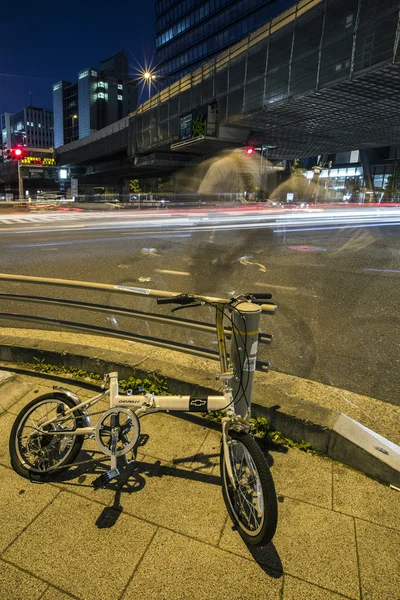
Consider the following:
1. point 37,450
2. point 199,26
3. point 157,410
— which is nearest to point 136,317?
point 157,410

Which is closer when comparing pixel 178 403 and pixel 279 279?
pixel 178 403

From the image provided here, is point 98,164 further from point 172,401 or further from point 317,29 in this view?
point 172,401

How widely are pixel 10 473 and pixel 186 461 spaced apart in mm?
1396

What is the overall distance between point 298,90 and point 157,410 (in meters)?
30.5

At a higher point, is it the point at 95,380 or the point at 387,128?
the point at 387,128

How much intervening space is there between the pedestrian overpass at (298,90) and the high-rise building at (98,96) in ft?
319

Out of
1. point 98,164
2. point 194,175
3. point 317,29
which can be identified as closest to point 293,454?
point 317,29

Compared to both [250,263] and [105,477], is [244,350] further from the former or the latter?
[250,263]

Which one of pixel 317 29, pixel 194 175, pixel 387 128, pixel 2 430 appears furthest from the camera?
pixel 194 175

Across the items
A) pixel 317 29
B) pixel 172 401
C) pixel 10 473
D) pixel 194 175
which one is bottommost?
pixel 10 473

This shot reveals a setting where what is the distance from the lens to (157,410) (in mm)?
2863

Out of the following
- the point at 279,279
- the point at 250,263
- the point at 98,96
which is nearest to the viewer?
the point at 279,279

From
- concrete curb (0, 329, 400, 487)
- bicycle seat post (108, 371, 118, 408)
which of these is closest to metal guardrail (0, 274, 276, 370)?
concrete curb (0, 329, 400, 487)

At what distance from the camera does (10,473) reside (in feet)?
9.90
